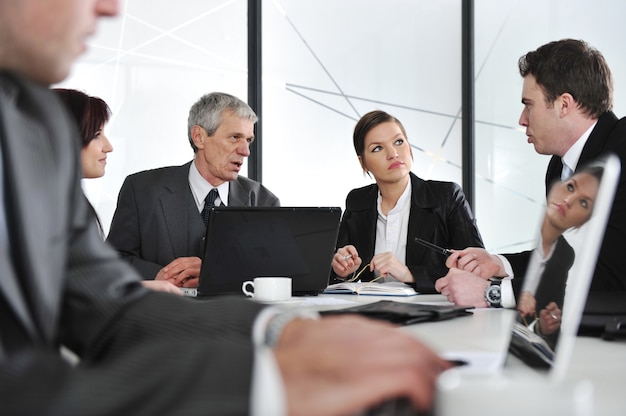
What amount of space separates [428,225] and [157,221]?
1304 millimetres

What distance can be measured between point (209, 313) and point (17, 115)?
32 cm

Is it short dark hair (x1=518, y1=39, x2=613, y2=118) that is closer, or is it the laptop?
the laptop

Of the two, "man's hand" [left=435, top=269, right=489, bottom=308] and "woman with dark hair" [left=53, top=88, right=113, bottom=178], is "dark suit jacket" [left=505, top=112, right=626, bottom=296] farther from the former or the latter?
"woman with dark hair" [left=53, top=88, right=113, bottom=178]

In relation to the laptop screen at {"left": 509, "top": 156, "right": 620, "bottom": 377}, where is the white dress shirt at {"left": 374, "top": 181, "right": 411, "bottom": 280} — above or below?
below

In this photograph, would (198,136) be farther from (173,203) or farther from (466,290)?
(466,290)

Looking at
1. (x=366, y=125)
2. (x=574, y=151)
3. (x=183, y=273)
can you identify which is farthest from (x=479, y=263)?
(x=366, y=125)

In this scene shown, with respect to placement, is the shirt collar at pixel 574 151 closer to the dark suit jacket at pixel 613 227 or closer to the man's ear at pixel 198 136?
the dark suit jacket at pixel 613 227

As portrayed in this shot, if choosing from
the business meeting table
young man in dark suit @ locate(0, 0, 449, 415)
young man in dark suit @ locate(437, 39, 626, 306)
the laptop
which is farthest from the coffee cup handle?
young man in dark suit @ locate(0, 0, 449, 415)

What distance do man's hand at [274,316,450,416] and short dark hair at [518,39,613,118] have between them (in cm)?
222

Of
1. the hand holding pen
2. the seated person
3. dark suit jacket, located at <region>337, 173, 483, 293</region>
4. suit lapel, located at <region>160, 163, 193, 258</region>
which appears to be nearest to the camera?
the seated person

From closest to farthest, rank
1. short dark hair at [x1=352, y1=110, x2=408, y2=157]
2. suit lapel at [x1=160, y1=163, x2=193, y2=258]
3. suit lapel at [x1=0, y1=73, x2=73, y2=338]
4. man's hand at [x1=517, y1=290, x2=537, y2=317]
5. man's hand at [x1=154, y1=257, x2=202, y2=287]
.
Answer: suit lapel at [x1=0, y1=73, x2=73, y2=338]
man's hand at [x1=517, y1=290, x2=537, y2=317]
man's hand at [x1=154, y1=257, x2=202, y2=287]
suit lapel at [x1=160, y1=163, x2=193, y2=258]
short dark hair at [x1=352, y1=110, x2=408, y2=157]

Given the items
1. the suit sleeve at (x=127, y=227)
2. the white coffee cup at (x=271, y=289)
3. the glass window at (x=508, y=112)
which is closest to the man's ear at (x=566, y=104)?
the white coffee cup at (x=271, y=289)

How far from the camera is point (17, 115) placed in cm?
80

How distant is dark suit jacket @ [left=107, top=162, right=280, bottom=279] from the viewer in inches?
139
